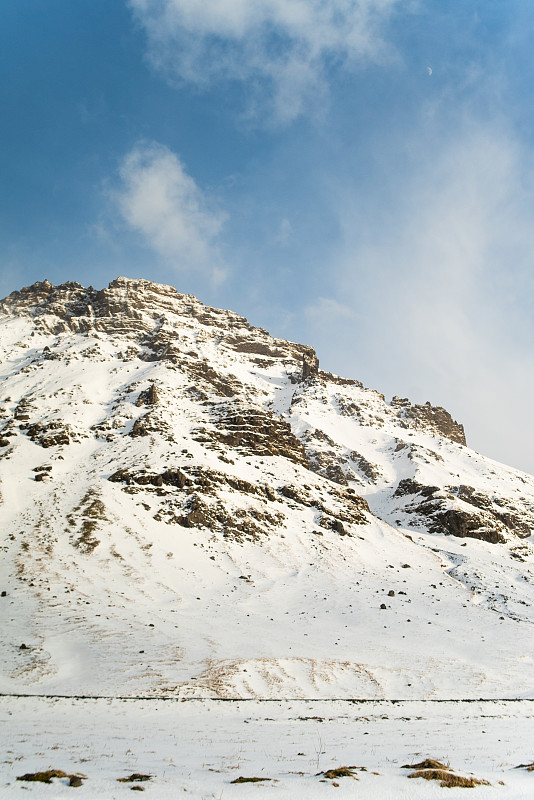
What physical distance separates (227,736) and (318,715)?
17.0 feet

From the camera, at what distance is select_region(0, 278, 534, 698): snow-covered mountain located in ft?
78.0

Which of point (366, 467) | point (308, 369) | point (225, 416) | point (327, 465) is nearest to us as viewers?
point (225, 416)

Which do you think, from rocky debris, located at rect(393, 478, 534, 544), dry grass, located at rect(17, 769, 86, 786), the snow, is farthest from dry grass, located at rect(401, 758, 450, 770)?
rocky debris, located at rect(393, 478, 534, 544)

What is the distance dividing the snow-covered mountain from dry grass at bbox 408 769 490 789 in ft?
44.6

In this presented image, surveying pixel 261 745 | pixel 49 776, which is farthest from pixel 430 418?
pixel 49 776

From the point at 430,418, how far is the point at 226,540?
115 metres

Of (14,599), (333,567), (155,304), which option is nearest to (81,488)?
(14,599)

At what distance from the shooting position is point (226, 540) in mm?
49719

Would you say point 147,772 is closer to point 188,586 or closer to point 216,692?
point 216,692

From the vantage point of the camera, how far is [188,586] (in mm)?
39625

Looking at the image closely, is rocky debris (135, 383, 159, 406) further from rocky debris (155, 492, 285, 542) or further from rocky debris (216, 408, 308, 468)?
rocky debris (155, 492, 285, 542)

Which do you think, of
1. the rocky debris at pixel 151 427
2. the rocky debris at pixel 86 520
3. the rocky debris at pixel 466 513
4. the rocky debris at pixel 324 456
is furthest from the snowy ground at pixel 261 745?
the rocky debris at pixel 324 456

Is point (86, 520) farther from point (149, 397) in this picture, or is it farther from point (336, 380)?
point (336, 380)

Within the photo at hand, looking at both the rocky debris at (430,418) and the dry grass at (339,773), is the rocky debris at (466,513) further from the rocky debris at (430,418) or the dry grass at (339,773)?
the dry grass at (339,773)
